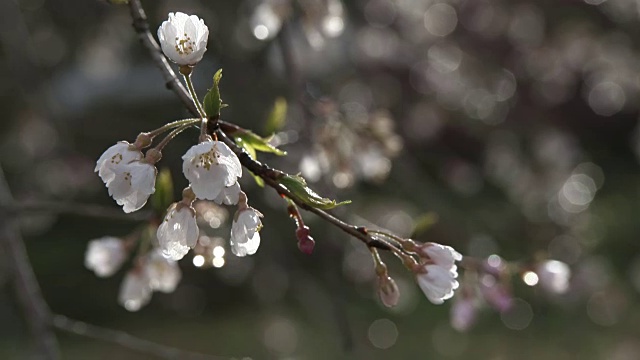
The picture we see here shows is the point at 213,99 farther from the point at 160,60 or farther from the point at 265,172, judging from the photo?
the point at 160,60

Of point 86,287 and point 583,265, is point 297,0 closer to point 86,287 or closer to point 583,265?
point 583,265

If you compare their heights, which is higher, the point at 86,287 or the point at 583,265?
the point at 583,265

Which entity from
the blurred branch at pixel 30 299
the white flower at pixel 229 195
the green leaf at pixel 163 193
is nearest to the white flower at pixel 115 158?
the white flower at pixel 229 195

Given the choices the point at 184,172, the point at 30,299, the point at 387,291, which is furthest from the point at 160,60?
the point at 30,299

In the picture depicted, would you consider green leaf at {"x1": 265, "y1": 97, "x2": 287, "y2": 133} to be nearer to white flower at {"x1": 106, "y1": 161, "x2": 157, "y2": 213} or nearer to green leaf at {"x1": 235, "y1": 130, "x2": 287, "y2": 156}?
green leaf at {"x1": 235, "y1": 130, "x2": 287, "y2": 156}

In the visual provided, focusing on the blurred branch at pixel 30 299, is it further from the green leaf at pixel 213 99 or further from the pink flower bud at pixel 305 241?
the green leaf at pixel 213 99

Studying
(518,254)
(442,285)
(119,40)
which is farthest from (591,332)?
(442,285)

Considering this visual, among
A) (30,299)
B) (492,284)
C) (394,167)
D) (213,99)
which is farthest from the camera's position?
(394,167)
